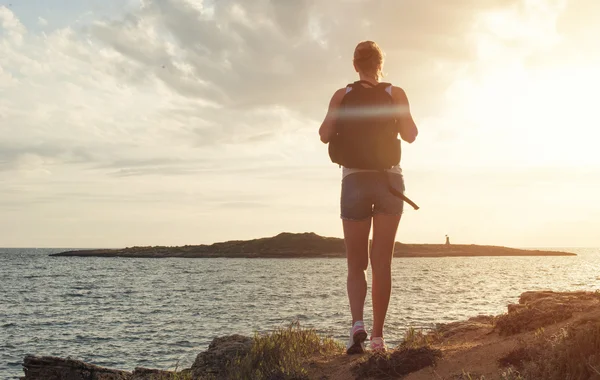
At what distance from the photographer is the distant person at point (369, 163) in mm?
5539

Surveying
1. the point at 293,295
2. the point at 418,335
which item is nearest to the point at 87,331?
the point at 293,295

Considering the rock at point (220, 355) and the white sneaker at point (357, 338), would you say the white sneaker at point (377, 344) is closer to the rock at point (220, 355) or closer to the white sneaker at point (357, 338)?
the white sneaker at point (357, 338)

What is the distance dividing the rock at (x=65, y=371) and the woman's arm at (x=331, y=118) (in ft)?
17.0

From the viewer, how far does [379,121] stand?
18.4 ft

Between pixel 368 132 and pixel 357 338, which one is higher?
pixel 368 132

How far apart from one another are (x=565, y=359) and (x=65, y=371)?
7599mm

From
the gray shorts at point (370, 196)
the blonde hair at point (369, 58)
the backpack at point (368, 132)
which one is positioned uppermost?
the blonde hair at point (369, 58)

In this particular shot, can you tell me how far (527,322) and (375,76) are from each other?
3.21 m

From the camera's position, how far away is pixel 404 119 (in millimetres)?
5645

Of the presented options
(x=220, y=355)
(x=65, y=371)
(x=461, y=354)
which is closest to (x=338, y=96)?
(x=461, y=354)

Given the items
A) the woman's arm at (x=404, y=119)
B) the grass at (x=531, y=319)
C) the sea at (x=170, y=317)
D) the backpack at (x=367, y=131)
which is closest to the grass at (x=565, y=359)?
the grass at (x=531, y=319)

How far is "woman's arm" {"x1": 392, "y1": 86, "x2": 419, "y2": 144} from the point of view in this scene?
5.64 m

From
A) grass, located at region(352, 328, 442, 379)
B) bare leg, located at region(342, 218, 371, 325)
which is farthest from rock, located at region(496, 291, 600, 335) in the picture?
bare leg, located at region(342, 218, 371, 325)

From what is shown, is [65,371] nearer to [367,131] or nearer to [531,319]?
[367,131]
